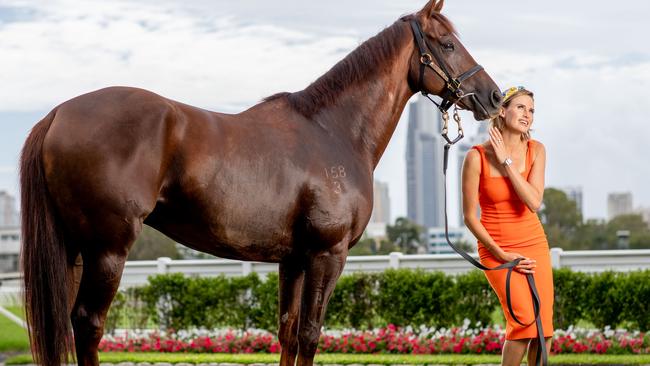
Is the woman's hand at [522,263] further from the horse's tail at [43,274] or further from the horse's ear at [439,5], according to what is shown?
the horse's tail at [43,274]

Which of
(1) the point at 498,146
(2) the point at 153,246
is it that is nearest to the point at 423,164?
(2) the point at 153,246

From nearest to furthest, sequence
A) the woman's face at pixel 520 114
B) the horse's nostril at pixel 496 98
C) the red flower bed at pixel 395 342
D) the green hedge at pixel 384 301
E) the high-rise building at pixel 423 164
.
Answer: the woman's face at pixel 520 114, the horse's nostril at pixel 496 98, the red flower bed at pixel 395 342, the green hedge at pixel 384 301, the high-rise building at pixel 423 164

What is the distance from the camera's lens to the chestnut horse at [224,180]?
4098mm

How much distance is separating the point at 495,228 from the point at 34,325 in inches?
97.3

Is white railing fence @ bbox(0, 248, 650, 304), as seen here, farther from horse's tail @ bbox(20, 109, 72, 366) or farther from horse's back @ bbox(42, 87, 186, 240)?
horse's back @ bbox(42, 87, 186, 240)

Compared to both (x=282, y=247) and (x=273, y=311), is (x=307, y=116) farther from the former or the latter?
(x=273, y=311)

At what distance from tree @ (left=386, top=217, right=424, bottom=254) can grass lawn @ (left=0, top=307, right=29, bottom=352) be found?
60.9 meters

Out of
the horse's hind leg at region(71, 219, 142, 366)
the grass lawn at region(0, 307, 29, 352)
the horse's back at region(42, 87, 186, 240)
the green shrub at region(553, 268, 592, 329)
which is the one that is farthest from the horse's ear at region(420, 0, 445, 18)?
the grass lawn at region(0, 307, 29, 352)

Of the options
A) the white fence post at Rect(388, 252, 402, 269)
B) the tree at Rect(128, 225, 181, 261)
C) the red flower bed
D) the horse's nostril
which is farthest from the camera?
the tree at Rect(128, 225, 181, 261)

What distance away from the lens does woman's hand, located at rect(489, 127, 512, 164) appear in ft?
15.6

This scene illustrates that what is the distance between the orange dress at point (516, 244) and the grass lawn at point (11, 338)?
7.88 meters

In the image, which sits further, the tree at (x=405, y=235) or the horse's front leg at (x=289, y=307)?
the tree at (x=405, y=235)

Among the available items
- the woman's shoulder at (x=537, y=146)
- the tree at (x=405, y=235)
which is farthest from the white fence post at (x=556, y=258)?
the tree at (x=405, y=235)

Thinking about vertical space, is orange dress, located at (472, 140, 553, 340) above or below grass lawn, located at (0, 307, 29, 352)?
above
